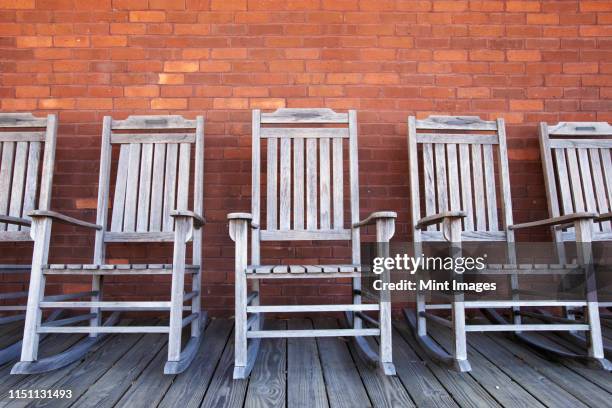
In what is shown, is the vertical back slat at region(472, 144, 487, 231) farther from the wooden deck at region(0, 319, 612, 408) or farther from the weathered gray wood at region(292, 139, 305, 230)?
the weathered gray wood at region(292, 139, 305, 230)

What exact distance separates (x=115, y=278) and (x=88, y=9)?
149 cm

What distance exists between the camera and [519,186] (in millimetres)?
2342

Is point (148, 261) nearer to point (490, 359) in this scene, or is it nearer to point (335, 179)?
point (335, 179)

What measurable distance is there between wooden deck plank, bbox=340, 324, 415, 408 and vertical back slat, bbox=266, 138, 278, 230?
0.71 metres

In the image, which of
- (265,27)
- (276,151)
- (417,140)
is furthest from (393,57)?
(276,151)

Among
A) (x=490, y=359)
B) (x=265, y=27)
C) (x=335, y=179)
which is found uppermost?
(x=265, y=27)

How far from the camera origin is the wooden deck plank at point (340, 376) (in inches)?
50.0

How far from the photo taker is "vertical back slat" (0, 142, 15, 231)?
2014 millimetres

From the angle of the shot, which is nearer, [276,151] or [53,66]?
[276,151]

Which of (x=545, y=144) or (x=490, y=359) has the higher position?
(x=545, y=144)

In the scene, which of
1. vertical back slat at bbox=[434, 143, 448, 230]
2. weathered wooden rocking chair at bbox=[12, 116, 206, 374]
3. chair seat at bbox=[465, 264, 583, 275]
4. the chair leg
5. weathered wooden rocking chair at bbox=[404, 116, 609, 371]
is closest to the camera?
the chair leg

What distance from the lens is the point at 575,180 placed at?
2145 millimetres

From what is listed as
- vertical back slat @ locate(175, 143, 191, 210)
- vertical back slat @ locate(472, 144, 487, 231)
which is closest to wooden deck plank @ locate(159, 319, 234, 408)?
vertical back slat @ locate(175, 143, 191, 210)

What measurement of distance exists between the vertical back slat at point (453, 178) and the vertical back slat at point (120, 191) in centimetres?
157
